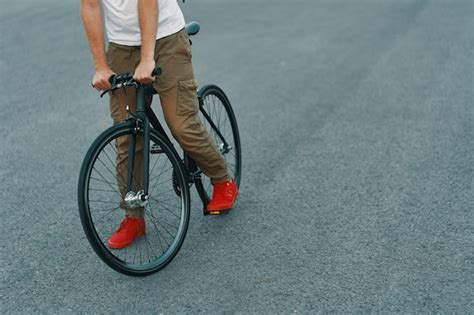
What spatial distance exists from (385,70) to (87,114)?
3.19m

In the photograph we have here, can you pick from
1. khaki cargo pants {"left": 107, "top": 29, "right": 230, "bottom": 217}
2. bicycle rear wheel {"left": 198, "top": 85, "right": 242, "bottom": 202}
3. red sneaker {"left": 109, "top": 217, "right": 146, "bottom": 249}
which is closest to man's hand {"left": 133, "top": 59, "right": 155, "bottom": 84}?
khaki cargo pants {"left": 107, "top": 29, "right": 230, "bottom": 217}

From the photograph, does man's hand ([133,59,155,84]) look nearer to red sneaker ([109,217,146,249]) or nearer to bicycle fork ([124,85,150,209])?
bicycle fork ([124,85,150,209])

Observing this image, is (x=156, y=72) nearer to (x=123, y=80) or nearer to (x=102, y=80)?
(x=123, y=80)

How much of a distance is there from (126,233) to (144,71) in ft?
3.48

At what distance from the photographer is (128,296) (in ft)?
13.3

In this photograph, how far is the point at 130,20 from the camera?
13.8 ft

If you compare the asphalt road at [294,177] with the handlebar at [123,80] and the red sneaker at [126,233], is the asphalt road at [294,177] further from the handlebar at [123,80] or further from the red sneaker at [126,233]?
the handlebar at [123,80]

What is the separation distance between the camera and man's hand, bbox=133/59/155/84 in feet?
13.3

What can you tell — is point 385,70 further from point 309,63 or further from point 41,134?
point 41,134

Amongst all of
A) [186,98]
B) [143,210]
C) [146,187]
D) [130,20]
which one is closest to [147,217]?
[143,210]

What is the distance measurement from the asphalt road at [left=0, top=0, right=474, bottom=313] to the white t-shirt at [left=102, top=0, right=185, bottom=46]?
4.16ft

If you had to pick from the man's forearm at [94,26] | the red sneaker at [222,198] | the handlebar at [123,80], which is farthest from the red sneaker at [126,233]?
the man's forearm at [94,26]

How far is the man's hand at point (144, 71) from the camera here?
4.05 m

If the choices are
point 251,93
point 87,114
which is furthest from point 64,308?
point 251,93
